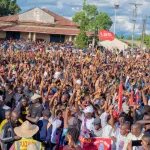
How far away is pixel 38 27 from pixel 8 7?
18.5m

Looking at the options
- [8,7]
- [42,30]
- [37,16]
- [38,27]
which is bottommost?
[42,30]

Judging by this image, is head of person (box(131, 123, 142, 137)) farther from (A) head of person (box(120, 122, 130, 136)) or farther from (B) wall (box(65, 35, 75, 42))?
(B) wall (box(65, 35, 75, 42))

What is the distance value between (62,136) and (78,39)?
33977 millimetres

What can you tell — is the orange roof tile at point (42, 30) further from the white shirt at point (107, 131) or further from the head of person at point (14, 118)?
the head of person at point (14, 118)

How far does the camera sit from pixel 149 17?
4672 centimetres

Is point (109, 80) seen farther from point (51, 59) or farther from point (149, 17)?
point (149, 17)

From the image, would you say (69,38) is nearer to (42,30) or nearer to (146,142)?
(42,30)

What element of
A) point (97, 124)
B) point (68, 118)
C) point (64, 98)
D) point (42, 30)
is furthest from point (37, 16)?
point (97, 124)

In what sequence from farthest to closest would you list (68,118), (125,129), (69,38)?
(69,38) → (68,118) → (125,129)

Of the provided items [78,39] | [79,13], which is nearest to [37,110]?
[78,39]

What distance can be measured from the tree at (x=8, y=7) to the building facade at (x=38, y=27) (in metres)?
13.3

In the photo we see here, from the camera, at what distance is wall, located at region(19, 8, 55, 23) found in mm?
48781

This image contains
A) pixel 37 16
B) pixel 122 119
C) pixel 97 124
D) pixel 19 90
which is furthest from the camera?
pixel 37 16

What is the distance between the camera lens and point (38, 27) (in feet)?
157
